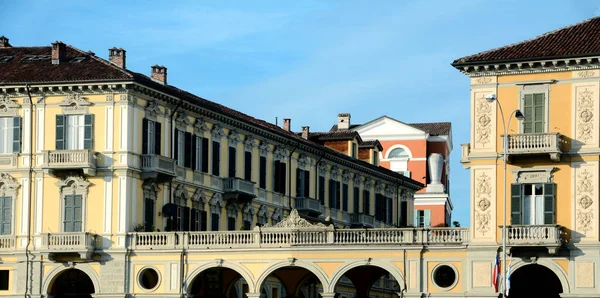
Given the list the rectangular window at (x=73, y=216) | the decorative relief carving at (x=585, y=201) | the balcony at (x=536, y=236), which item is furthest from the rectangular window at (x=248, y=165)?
the decorative relief carving at (x=585, y=201)

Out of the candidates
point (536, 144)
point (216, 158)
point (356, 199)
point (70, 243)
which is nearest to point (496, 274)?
point (536, 144)

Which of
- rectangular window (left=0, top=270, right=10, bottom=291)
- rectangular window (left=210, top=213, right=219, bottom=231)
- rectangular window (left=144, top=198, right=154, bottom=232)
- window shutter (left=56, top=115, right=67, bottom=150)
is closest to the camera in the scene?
window shutter (left=56, top=115, right=67, bottom=150)

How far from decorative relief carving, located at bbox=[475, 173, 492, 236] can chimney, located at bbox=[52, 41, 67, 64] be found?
84.1 feet

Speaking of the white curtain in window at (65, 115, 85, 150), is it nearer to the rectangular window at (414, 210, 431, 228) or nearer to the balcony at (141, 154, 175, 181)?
the balcony at (141, 154, 175, 181)

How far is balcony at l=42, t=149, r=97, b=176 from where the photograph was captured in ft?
261

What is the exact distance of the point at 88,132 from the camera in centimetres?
8069

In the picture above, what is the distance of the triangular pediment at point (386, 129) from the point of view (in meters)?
139

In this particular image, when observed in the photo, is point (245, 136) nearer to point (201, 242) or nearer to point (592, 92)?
point (201, 242)

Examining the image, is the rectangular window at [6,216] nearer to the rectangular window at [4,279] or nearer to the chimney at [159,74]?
the rectangular window at [4,279]

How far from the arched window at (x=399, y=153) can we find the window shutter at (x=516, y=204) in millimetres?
66420

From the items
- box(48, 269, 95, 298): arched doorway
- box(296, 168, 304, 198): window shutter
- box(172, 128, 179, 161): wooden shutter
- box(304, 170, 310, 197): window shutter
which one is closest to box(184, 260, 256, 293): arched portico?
box(48, 269, 95, 298): arched doorway

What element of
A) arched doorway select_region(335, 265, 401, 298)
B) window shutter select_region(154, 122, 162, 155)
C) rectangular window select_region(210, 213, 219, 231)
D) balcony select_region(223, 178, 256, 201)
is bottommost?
arched doorway select_region(335, 265, 401, 298)

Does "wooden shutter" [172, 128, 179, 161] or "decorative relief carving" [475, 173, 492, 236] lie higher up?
"wooden shutter" [172, 128, 179, 161]

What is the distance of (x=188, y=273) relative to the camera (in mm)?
78562
